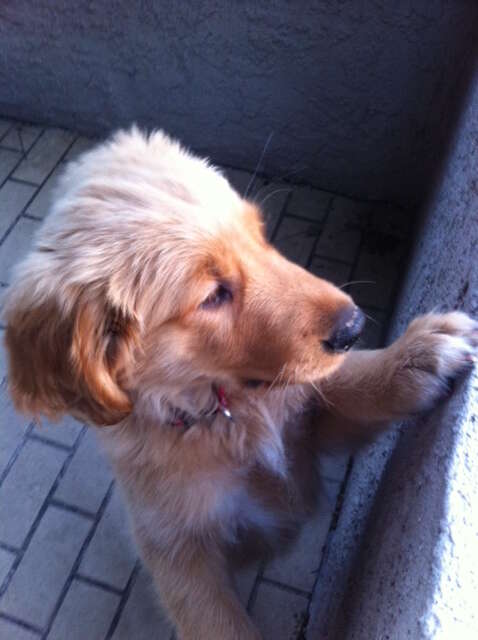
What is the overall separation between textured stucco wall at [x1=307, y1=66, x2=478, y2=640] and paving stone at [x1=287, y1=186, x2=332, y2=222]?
1.22 m

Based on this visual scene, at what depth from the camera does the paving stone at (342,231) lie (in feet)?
12.6

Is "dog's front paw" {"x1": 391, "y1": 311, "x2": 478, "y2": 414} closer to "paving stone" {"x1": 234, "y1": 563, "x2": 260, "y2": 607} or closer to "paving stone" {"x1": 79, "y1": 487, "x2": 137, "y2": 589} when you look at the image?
"paving stone" {"x1": 234, "y1": 563, "x2": 260, "y2": 607}

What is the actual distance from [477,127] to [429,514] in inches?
58.1

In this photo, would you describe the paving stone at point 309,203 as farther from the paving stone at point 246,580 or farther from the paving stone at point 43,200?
the paving stone at point 246,580

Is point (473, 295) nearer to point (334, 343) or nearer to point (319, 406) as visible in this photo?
point (334, 343)

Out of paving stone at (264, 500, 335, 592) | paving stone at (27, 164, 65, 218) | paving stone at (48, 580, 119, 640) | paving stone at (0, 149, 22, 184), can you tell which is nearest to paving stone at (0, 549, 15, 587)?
paving stone at (48, 580, 119, 640)

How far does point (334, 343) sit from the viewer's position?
1754 mm

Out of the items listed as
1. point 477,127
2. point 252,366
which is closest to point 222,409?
point 252,366

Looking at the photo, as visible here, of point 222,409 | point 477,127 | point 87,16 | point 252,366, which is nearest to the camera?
point 252,366

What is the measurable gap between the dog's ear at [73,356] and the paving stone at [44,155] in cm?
293

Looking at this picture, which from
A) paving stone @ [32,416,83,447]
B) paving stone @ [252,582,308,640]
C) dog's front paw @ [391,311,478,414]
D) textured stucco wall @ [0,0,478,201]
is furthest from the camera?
paving stone @ [32,416,83,447]

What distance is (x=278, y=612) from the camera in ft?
9.24

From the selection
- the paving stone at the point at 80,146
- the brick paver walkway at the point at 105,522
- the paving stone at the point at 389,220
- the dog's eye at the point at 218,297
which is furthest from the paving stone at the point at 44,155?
the dog's eye at the point at 218,297

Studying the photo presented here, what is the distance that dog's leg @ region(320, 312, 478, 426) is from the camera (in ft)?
5.38
